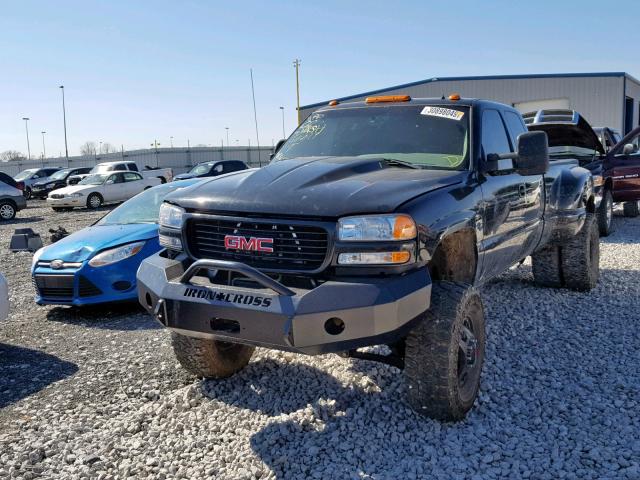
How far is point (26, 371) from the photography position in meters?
4.79

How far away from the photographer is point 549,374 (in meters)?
4.21

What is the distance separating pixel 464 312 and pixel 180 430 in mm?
1815

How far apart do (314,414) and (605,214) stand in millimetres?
9274

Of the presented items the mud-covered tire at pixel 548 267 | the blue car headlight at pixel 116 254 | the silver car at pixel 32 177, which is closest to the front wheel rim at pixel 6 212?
the silver car at pixel 32 177

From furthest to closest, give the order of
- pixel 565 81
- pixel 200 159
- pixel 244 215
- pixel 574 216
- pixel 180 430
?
pixel 200 159 < pixel 565 81 < pixel 574 216 < pixel 180 430 < pixel 244 215

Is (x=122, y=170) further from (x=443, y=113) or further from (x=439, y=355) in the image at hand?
(x=439, y=355)

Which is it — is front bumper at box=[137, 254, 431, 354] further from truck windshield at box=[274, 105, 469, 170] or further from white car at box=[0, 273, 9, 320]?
white car at box=[0, 273, 9, 320]

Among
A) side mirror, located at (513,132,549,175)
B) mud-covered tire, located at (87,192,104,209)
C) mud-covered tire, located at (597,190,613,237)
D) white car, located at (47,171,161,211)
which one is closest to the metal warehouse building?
white car, located at (47,171,161,211)

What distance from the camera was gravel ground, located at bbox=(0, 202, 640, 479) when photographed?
312cm

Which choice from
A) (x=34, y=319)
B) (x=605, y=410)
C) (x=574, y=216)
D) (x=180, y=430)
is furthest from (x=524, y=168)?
(x=34, y=319)

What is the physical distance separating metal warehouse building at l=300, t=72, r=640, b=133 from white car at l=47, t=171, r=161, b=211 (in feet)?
33.9

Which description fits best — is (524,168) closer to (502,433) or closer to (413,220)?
(413,220)

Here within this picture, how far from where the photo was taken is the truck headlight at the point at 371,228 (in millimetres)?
2977

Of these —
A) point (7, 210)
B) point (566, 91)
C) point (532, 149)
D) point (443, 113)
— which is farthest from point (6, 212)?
point (566, 91)
